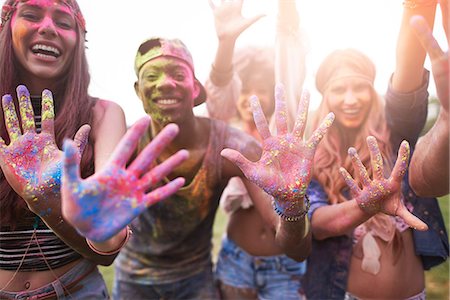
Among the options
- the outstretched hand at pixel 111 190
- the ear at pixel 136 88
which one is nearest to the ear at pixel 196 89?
the ear at pixel 136 88

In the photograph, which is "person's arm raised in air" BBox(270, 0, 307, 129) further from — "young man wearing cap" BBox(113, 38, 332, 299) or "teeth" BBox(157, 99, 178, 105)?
"teeth" BBox(157, 99, 178, 105)

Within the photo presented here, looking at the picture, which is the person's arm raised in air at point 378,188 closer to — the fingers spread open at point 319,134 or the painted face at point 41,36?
the fingers spread open at point 319,134

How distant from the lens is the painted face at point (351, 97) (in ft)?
8.47

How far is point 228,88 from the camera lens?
3.19 metres

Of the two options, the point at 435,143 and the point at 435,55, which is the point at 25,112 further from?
the point at 435,143

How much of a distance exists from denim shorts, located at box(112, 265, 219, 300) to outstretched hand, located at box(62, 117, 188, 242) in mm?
1650

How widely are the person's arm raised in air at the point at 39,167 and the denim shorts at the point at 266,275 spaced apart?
1558mm

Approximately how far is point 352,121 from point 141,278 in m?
1.80

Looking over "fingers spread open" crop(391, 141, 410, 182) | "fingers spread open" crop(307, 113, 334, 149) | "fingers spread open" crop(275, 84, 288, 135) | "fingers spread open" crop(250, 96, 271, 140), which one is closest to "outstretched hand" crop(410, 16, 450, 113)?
"fingers spread open" crop(391, 141, 410, 182)

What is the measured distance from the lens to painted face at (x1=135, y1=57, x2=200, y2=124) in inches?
94.6

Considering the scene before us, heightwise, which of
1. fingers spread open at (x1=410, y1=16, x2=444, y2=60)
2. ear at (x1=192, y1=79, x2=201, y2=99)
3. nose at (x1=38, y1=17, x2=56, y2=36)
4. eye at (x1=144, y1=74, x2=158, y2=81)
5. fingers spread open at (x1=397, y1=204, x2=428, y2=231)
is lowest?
fingers spread open at (x1=397, y1=204, x2=428, y2=231)

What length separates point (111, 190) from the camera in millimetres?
1288

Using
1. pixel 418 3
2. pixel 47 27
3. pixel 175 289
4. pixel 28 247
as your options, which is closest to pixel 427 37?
pixel 418 3

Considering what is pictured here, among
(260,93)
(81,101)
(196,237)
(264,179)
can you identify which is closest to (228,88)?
(260,93)
